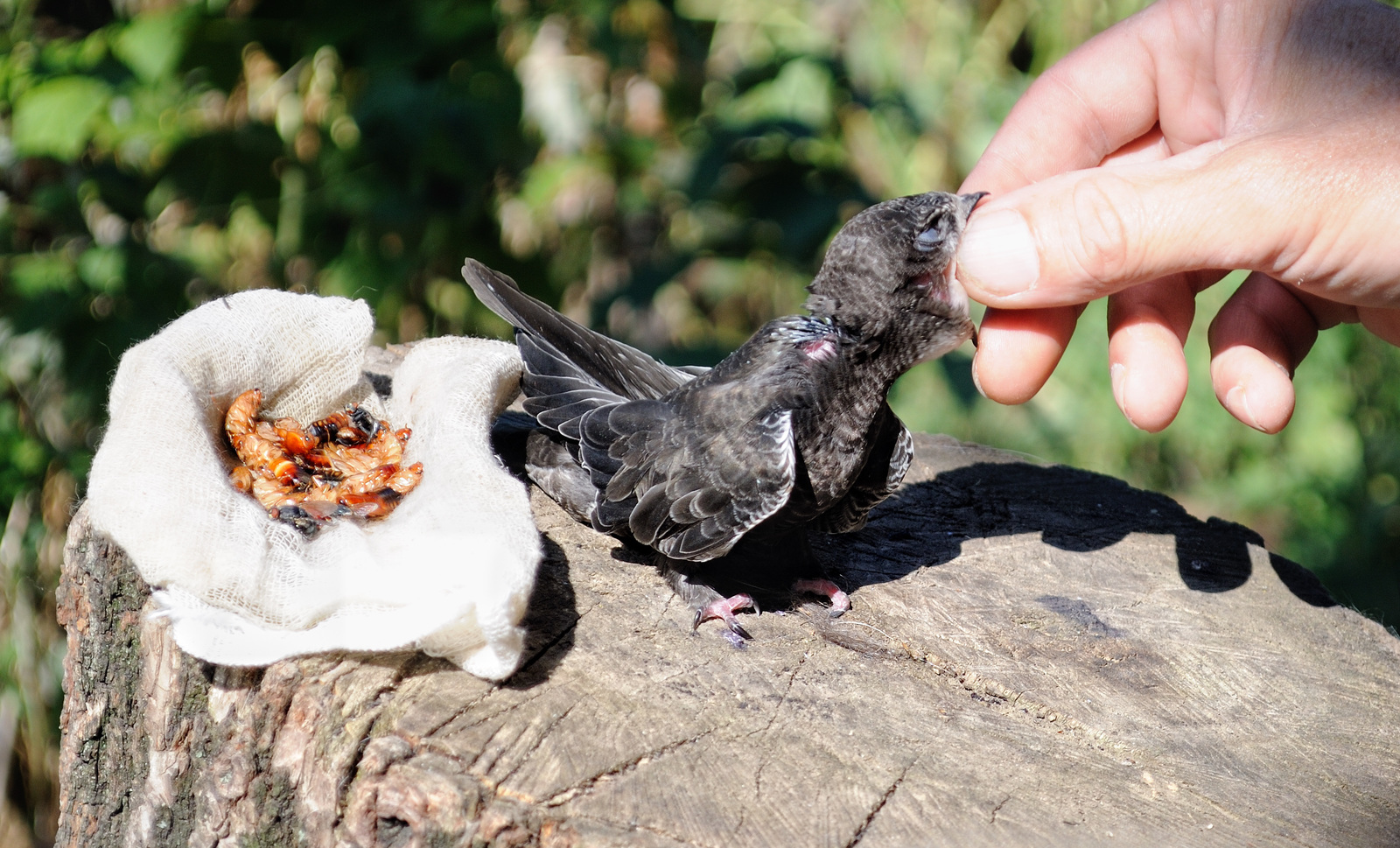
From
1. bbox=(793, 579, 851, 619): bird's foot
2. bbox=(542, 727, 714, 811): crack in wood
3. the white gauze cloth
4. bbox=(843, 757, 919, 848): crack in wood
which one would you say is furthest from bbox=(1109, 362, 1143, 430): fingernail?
the white gauze cloth

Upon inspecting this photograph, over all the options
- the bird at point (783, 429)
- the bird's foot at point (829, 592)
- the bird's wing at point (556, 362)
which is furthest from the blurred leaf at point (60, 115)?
the bird's foot at point (829, 592)

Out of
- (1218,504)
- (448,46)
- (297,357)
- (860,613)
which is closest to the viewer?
(860,613)

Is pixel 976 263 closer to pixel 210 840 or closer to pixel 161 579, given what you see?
pixel 161 579

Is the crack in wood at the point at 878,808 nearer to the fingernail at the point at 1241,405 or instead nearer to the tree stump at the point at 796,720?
the tree stump at the point at 796,720

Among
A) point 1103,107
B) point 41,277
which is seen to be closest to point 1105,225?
point 1103,107

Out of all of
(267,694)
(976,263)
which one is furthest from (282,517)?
(976,263)

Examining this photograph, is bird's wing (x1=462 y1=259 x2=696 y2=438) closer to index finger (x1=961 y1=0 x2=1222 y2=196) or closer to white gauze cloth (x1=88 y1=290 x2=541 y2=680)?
white gauze cloth (x1=88 y1=290 x2=541 y2=680)
